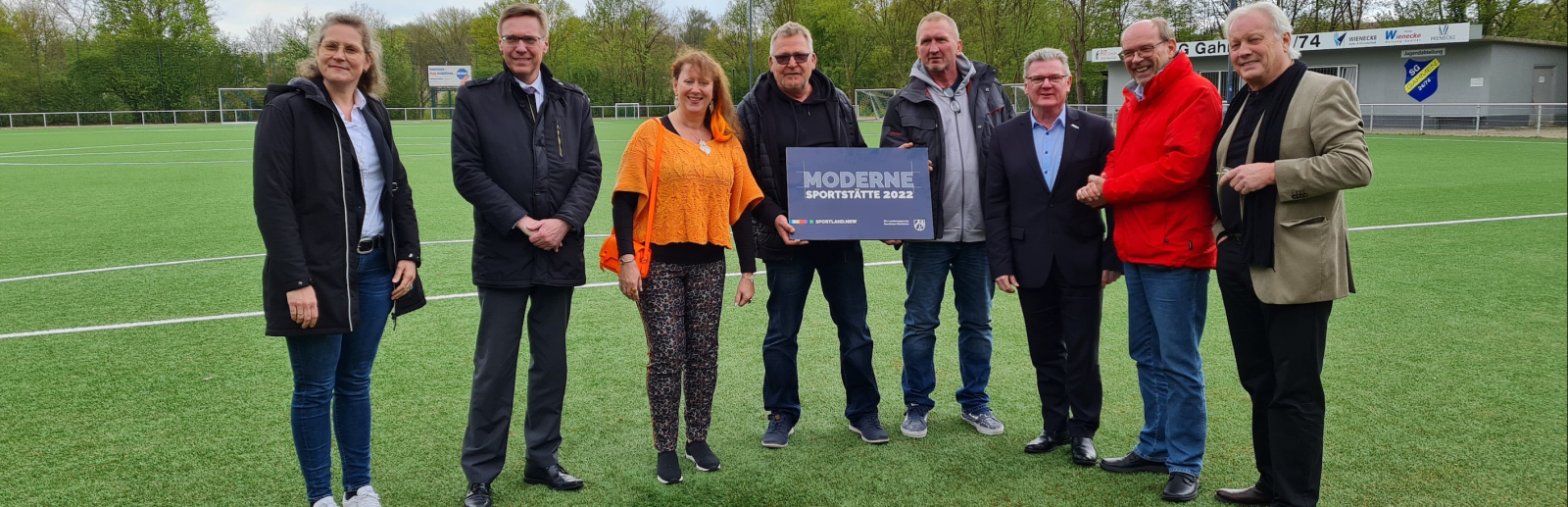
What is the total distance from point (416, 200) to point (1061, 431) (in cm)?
1175

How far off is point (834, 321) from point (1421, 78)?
117 ft

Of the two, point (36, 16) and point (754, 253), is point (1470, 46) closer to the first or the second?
point (754, 253)

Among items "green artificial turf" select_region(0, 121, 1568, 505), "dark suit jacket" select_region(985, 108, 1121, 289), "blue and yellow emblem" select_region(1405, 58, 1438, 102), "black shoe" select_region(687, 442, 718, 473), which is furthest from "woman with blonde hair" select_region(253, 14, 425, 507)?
"blue and yellow emblem" select_region(1405, 58, 1438, 102)

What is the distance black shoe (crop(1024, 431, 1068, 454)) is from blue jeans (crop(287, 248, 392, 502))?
8.67ft

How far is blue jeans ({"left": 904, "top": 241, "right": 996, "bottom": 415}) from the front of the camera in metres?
4.28

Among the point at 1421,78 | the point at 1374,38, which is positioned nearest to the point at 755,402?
the point at 1374,38

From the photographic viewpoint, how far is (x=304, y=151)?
302cm

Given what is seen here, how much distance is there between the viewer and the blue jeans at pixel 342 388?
3.18 metres

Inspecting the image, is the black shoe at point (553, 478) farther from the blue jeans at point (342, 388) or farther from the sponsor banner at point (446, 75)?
the sponsor banner at point (446, 75)

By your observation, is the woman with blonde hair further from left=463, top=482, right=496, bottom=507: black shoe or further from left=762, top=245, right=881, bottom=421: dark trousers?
left=762, top=245, right=881, bottom=421: dark trousers

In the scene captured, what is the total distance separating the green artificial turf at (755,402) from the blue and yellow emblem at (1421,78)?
2813cm

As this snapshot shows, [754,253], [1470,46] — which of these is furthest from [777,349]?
[1470,46]

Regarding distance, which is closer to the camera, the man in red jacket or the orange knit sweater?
the man in red jacket

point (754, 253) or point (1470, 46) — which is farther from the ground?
point (1470, 46)
